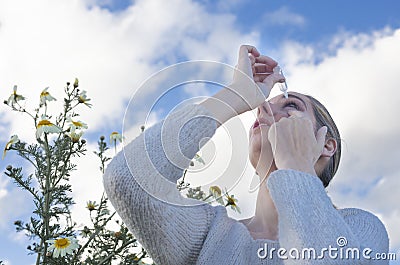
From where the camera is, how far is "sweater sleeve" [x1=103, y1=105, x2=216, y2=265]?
0.85 m

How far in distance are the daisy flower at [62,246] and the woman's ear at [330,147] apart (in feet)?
2.91

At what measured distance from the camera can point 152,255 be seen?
0.89 m

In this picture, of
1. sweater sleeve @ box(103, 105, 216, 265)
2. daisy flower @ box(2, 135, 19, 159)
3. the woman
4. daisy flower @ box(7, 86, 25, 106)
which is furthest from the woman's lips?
daisy flower @ box(7, 86, 25, 106)

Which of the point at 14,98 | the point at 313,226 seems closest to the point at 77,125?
the point at 14,98

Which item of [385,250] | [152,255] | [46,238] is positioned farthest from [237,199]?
[46,238]

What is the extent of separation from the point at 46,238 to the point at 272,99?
947 millimetres

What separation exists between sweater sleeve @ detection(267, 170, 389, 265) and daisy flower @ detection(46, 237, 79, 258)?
0.90m

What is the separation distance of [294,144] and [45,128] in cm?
112

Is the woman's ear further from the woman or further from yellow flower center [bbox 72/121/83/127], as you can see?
yellow flower center [bbox 72/121/83/127]

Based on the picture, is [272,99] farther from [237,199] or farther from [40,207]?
[40,207]

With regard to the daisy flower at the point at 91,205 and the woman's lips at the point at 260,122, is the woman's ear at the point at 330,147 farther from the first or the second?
the daisy flower at the point at 91,205

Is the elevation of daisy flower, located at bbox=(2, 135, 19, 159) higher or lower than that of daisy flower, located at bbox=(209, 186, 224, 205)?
higher

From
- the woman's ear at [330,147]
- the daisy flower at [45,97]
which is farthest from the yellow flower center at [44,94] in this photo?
the woman's ear at [330,147]

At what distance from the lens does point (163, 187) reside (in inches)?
33.9
